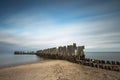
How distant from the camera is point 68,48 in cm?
2503

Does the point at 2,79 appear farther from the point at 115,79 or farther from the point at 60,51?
the point at 60,51

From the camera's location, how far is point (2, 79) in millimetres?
9875

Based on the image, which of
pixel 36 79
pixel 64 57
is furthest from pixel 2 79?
pixel 64 57

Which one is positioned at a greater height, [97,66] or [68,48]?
[68,48]

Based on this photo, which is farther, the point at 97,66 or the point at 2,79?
the point at 97,66

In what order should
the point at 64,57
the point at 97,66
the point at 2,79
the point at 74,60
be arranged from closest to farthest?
the point at 2,79
the point at 97,66
the point at 74,60
the point at 64,57

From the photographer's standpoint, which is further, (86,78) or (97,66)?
(97,66)

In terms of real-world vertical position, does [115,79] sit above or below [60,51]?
below

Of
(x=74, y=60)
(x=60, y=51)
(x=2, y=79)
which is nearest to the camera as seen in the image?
(x=2, y=79)

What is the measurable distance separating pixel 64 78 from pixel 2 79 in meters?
4.73

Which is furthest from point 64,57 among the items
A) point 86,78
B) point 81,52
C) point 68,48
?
point 86,78

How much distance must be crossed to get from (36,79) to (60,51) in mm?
19139

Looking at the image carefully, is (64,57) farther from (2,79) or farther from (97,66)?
(2,79)

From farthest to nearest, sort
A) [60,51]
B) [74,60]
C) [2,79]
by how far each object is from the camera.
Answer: [60,51], [74,60], [2,79]
